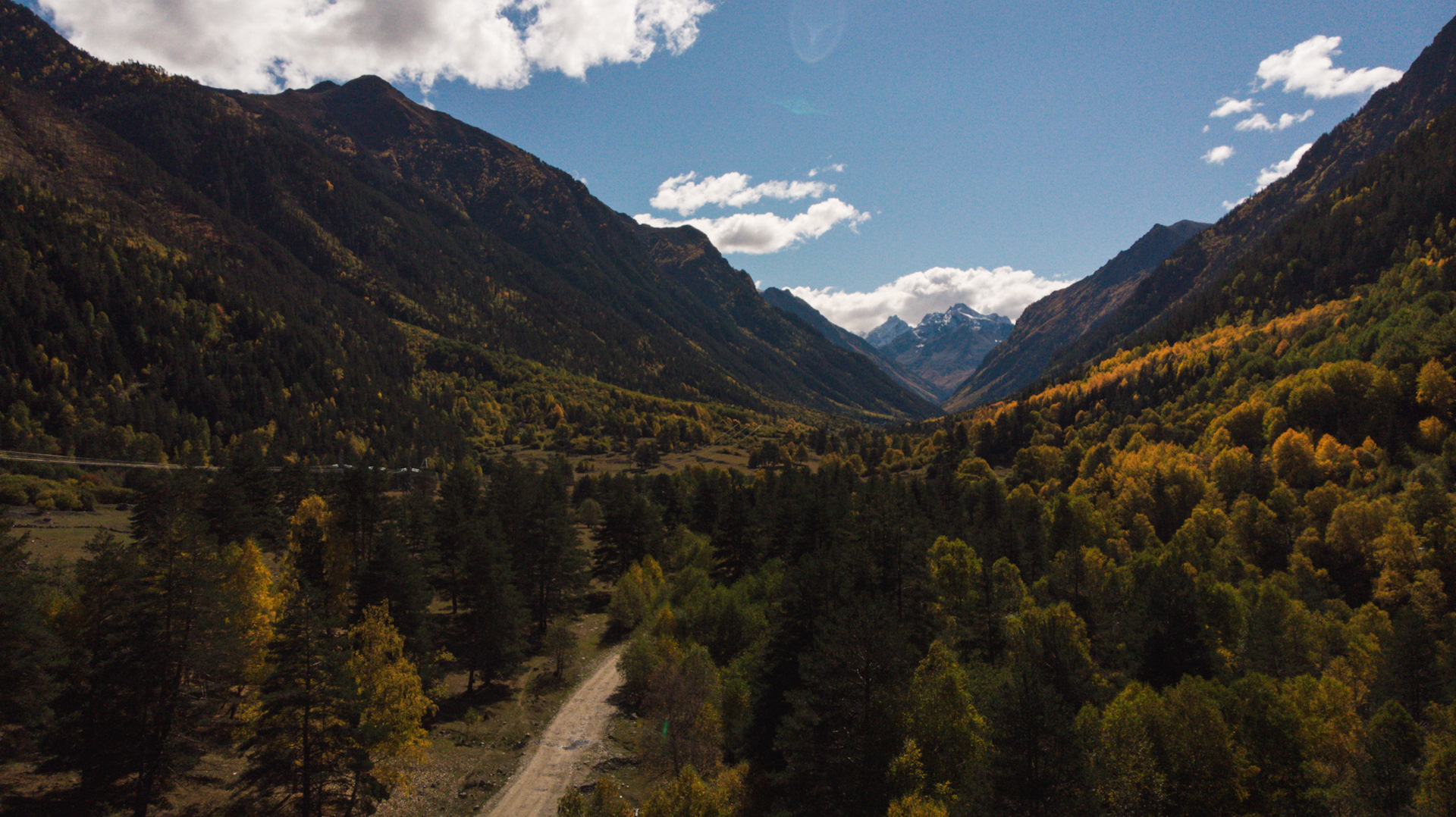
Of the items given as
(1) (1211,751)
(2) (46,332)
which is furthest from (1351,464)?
(2) (46,332)

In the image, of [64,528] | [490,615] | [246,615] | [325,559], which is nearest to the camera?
[246,615]

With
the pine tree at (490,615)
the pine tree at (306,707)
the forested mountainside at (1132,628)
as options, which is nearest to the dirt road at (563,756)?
the forested mountainside at (1132,628)

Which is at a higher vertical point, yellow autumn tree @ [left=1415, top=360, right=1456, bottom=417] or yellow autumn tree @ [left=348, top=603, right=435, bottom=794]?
yellow autumn tree @ [left=1415, top=360, right=1456, bottom=417]

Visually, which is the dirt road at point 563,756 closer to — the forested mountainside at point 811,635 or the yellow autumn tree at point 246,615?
the forested mountainside at point 811,635

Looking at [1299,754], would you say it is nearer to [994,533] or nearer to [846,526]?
[846,526]

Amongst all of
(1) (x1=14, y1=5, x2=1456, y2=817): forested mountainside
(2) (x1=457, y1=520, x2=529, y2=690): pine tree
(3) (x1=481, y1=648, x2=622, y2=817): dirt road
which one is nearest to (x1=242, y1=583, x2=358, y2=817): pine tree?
(1) (x1=14, y1=5, x2=1456, y2=817): forested mountainside

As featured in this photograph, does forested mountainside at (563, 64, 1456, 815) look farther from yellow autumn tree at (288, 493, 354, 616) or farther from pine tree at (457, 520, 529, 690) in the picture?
yellow autumn tree at (288, 493, 354, 616)

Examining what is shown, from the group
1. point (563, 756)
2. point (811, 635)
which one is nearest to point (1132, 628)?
point (811, 635)

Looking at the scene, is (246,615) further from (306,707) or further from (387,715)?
(306,707)
